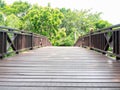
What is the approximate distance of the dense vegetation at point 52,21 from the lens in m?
22.7

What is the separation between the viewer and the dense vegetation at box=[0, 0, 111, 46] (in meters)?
22.7

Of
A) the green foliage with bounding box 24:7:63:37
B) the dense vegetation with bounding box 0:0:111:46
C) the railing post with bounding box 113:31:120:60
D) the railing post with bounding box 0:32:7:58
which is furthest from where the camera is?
the dense vegetation with bounding box 0:0:111:46

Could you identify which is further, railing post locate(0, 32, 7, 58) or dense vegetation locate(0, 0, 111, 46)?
dense vegetation locate(0, 0, 111, 46)

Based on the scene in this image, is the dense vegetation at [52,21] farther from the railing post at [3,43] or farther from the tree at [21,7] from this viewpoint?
the railing post at [3,43]

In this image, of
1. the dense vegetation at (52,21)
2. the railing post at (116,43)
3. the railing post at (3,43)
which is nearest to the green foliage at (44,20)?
the dense vegetation at (52,21)

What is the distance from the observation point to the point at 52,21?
2273cm

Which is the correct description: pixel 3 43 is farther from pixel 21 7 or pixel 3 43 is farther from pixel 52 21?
pixel 21 7

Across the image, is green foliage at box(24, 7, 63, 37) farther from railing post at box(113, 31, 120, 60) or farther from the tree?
railing post at box(113, 31, 120, 60)

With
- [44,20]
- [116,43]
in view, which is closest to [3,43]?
[116,43]

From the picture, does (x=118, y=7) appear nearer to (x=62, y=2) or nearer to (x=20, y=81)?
(x=62, y=2)

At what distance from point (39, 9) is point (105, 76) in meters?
21.2

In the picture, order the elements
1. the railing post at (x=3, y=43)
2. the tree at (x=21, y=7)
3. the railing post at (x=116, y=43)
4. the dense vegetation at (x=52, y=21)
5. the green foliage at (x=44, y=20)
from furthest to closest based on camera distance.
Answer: the tree at (x=21, y=7)
the dense vegetation at (x=52, y=21)
the green foliage at (x=44, y=20)
the railing post at (x=3, y=43)
the railing post at (x=116, y=43)

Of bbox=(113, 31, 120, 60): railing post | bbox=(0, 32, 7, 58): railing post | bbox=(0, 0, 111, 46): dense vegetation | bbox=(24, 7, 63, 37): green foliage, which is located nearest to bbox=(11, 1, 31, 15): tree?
bbox=(0, 0, 111, 46): dense vegetation

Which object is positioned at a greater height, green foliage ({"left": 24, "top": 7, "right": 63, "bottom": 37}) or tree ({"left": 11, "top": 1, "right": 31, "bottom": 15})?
tree ({"left": 11, "top": 1, "right": 31, "bottom": 15})
